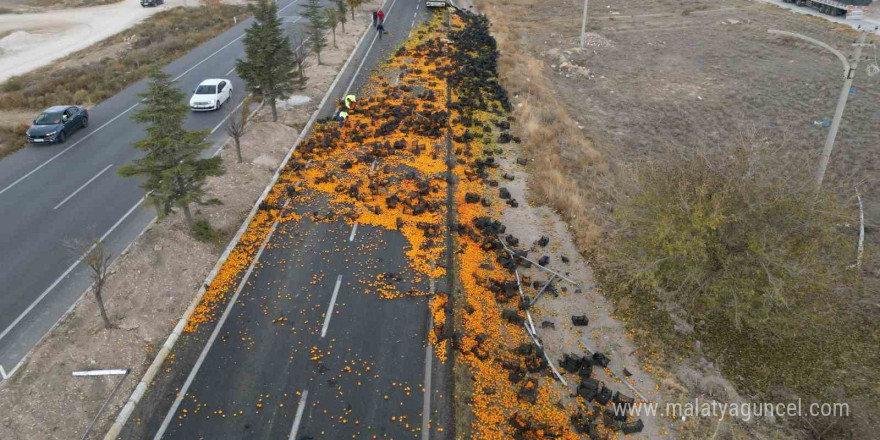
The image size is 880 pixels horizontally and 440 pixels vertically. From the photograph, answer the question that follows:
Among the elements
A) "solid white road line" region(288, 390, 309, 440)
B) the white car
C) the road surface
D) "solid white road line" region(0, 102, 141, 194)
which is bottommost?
"solid white road line" region(288, 390, 309, 440)

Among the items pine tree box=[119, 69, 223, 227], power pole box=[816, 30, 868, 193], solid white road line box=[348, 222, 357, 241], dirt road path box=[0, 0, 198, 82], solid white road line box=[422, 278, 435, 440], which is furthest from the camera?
dirt road path box=[0, 0, 198, 82]

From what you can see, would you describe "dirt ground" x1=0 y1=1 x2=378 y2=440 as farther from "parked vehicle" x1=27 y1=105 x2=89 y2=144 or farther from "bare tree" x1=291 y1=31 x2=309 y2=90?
"parked vehicle" x1=27 y1=105 x2=89 y2=144

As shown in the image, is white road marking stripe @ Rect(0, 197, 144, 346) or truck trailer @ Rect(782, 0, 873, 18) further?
truck trailer @ Rect(782, 0, 873, 18)

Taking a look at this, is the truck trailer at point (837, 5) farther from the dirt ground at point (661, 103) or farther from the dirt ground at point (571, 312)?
the dirt ground at point (571, 312)

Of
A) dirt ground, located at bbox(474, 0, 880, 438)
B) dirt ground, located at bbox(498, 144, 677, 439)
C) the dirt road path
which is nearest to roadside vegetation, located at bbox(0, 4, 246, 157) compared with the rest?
the dirt road path

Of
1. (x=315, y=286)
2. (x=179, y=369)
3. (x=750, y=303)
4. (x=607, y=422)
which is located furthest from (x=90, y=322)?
(x=750, y=303)

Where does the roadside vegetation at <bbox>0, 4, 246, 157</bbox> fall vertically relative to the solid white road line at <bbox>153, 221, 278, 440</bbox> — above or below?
above

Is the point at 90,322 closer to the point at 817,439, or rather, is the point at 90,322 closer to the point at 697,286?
the point at 697,286
